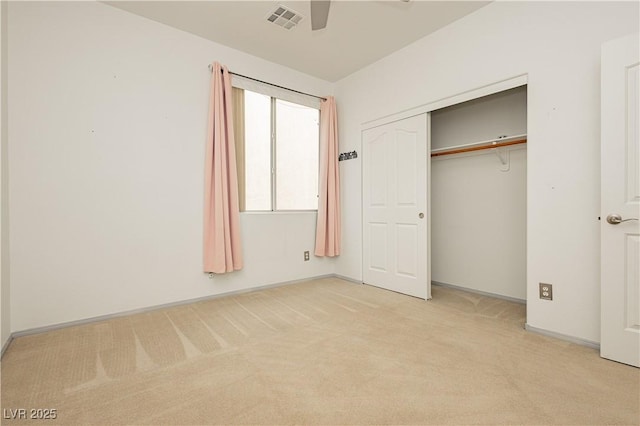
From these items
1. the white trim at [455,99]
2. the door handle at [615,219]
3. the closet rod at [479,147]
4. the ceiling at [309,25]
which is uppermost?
the ceiling at [309,25]

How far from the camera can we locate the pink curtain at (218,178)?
3.19 m

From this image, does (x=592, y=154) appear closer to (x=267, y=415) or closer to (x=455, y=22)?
(x=455, y=22)

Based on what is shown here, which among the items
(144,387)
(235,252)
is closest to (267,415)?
(144,387)

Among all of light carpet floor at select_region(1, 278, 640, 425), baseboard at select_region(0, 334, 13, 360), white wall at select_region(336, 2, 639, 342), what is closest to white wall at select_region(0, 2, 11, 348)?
baseboard at select_region(0, 334, 13, 360)

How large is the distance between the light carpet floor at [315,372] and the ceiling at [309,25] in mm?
2852

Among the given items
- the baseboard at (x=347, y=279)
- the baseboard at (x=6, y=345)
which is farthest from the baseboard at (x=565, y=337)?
the baseboard at (x=6, y=345)

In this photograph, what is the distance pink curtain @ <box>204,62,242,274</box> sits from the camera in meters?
3.19

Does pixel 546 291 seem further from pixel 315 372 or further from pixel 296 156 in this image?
pixel 296 156

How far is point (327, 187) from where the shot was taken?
415cm

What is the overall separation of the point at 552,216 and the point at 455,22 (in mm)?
2061

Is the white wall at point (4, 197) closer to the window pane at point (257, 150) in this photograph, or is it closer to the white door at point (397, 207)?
the window pane at point (257, 150)

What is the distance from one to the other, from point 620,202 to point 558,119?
2.46 feet

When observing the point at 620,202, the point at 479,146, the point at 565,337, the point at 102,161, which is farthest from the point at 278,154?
the point at 565,337

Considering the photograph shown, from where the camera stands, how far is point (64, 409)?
1.47 m
